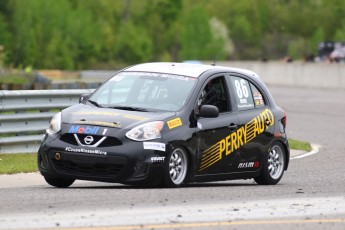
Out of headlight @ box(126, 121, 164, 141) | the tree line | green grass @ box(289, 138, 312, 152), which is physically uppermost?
headlight @ box(126, 121, 164, 141)

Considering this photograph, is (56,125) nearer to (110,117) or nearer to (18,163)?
(110,117)

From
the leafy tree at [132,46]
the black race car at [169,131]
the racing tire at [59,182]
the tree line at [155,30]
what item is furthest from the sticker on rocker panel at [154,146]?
the leafy tree at [132,46]

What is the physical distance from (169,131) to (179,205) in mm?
1800

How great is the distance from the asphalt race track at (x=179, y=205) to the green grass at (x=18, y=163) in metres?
Answer: 0.43

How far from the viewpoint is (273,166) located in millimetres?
14609

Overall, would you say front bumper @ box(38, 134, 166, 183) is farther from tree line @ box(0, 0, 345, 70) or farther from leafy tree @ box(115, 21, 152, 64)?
leafy tree @ box(115, 21, 152, 64)

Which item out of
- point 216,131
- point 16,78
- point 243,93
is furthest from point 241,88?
point 16,78

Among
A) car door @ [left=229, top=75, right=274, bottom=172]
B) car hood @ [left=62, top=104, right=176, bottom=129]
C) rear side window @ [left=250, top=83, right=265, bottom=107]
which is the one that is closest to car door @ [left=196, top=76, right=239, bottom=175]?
car door @ [left=229, top=75, right=274, bottom=172]

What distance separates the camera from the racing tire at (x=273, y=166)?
14391 millimetres

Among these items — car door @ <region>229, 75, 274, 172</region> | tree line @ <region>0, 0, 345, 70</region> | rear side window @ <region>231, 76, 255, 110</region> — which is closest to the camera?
car door @ <region>229, 75, 274, 172</region>

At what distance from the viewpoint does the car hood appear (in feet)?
40.5

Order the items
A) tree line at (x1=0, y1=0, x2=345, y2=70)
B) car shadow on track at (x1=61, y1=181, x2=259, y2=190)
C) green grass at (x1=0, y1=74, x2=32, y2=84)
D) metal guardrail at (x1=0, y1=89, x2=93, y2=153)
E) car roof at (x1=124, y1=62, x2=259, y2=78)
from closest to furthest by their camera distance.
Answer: car shadow on track at (x1=61, y1=181, x2=259, y2=190) → car roof at (x1=124, y1=62, x2=259, y2=78) → metal guardrail at (x1=0, y1=89, x2=93, y2=153) → green grass at (x1=0, y1=74, x2=32, y2=84) → tree line at (x1=0, y1=0, x2=345, y2=70)

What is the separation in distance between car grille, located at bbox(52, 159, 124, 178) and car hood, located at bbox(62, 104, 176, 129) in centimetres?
44

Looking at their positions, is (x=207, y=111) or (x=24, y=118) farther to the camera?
(x=24, y=118)
